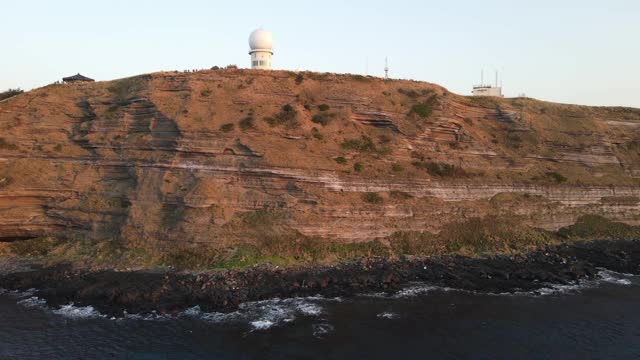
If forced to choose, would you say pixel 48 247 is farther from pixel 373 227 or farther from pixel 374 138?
pixel 374 138

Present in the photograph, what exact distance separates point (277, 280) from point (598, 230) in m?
33.5

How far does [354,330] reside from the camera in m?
25.4

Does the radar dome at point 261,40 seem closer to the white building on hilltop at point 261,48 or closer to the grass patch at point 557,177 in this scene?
the white building on hilltop at point 261,48

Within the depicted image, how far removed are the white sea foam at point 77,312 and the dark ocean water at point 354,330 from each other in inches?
2.5

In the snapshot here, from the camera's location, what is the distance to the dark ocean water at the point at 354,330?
2308 centimetres

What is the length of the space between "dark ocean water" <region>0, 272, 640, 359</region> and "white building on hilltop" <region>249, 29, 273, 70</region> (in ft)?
124

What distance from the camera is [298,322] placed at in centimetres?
2622

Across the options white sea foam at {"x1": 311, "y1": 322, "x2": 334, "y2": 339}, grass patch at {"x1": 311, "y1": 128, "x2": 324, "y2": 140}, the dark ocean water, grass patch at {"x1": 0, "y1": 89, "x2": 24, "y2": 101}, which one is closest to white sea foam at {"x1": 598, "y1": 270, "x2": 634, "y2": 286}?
the dark ocean water

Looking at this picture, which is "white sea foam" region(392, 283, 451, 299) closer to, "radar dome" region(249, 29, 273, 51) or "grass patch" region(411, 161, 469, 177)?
"grass patch" region(411, 161, 469, 177)

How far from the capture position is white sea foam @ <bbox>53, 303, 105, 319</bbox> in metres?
27.4

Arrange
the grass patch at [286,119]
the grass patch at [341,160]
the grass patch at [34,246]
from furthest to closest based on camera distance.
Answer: the grass patch at [286,119] < the grass patch at [341,160] < the grass patch at [34,246]

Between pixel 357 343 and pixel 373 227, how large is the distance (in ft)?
50.8

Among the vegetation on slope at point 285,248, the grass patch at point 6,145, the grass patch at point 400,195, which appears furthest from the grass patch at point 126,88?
the grass patch at point 400,195

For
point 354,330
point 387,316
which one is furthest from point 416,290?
point 354,330
